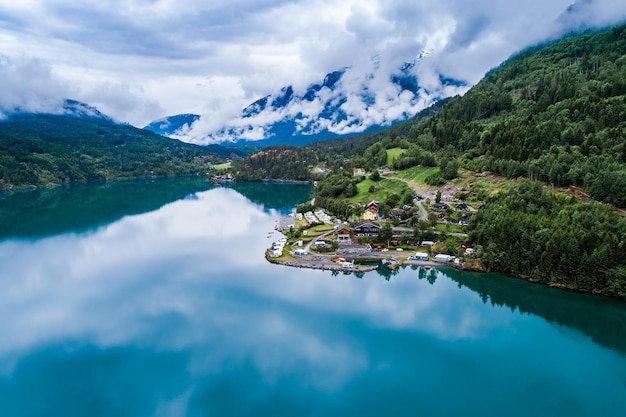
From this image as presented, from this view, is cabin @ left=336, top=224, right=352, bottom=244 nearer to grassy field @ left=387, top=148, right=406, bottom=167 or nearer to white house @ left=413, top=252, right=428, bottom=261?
white house @ left=413, top=252, right=428, bottom=261

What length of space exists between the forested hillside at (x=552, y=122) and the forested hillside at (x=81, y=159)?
331 feet

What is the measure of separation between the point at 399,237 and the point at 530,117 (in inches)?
1441

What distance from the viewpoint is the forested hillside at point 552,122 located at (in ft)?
148

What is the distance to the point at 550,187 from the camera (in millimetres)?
45094

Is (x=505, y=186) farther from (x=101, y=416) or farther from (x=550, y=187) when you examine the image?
(x=101, y=416)

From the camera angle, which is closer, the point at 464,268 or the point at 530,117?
the point at 464,268

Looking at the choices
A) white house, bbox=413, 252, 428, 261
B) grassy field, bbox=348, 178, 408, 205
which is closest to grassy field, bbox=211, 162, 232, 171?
grassy field, bbox=348, 178, 408, 205

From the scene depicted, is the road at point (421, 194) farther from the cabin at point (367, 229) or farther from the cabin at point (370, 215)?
the cabin at point (367, 229)

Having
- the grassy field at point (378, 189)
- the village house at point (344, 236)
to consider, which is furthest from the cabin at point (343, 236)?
the grassy field at point (378, 189)

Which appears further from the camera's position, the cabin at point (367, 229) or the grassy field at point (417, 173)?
the grassy field at point (417, 173)

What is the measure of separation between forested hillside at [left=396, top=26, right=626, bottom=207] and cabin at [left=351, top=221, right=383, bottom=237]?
1899cm

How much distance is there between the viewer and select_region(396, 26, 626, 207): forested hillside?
4503 cm

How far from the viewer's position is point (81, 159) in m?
143

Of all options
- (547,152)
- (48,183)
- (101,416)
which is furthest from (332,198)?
(48,183)
